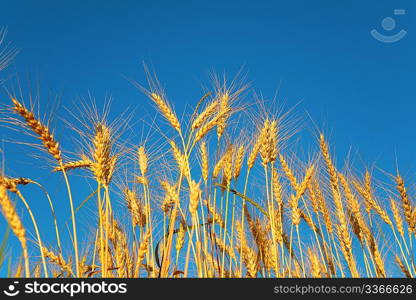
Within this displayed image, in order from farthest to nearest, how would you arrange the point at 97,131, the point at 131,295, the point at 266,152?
1. the point at 266,152
2. the point at 97,131
3. the point at 131,295

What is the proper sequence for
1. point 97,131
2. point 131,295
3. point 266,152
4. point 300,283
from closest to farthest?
point 131,295 → point 300,283 → point 97,131 → point 266,152

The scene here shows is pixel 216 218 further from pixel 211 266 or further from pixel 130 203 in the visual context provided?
pixel 130 203

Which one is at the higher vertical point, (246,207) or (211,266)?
(246,207)

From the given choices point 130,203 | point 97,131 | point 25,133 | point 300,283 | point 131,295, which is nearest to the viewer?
point 131,295

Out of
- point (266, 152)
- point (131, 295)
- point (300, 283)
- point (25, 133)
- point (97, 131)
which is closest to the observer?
point (131, 295)

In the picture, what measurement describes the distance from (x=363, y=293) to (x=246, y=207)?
4.22 ft

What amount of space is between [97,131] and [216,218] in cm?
102

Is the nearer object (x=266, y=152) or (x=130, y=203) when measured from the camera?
(x=266, y=152)

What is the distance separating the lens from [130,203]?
10.2 ft

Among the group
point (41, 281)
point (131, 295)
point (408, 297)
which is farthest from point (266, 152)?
point (41, 281)

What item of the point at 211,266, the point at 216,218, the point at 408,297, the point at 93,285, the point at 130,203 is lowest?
the point at 408,297

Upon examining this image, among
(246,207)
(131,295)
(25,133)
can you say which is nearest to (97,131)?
(25,133)

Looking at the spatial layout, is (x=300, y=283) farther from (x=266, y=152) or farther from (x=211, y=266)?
(x=266, y=152)

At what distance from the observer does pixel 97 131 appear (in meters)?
2.51
